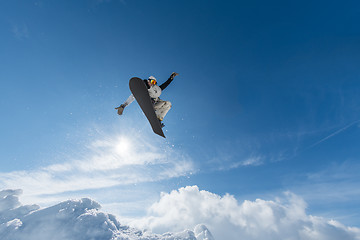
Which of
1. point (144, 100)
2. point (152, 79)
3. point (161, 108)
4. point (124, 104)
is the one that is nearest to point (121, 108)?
point (124, 104)

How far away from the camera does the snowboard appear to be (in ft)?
37.0

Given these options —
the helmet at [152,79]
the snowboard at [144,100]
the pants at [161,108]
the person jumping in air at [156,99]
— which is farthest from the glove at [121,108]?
the helmet at [152,79]

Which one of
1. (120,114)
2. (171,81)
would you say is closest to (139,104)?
(120,114)

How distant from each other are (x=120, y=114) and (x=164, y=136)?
12.6 ft

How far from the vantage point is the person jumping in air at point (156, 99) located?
11.5 m

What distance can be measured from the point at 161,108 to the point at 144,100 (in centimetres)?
164

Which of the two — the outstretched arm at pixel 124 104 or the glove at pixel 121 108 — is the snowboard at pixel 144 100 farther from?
the glove at pixel 121 108

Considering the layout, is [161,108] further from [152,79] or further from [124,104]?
[124,104]

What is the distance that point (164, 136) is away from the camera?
14.2m

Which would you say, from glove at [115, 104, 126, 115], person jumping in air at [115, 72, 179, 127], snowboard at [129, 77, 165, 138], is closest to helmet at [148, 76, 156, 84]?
person jumping in air at [115, 72, 179, 127]

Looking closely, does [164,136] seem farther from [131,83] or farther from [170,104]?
[131,83]

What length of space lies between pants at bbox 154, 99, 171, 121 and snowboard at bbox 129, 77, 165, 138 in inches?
15.0

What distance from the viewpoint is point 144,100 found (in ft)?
39.8

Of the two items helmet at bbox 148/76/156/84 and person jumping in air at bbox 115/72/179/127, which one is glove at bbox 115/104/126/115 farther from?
helmet at bbox 148/76/156/84
